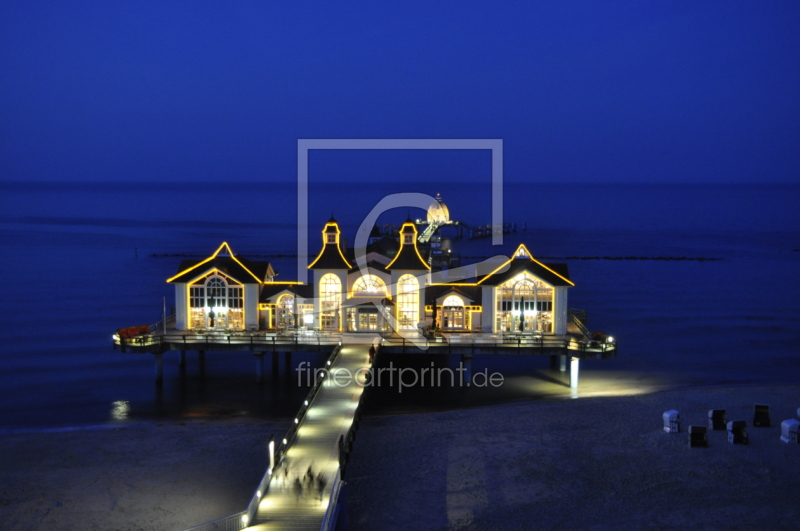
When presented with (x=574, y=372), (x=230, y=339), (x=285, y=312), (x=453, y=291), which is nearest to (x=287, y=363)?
(x=285, y=312)

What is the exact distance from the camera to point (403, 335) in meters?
42.8

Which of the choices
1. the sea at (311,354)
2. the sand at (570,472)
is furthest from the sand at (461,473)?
the sea at (311,354)

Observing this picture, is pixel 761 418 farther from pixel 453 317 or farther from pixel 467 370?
pixel 453 317

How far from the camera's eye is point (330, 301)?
4438 centimetres

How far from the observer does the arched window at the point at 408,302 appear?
145 feet

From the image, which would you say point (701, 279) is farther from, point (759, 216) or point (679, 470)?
point (759, 216)

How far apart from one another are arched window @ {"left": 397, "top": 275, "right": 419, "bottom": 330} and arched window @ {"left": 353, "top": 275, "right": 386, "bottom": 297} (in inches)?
35.4

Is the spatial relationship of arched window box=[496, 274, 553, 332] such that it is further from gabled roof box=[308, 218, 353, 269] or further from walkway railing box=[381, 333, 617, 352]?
gabled roof box=[308, 218, 353, 269]

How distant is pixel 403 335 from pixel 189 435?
13.0 metres

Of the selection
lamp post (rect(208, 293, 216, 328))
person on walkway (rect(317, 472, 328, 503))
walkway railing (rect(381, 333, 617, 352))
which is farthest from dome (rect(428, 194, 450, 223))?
person on walkway (rect(317, 472, 328, 503))

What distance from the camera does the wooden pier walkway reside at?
73.8ft

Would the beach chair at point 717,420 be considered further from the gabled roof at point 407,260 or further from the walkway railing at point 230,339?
the walkway railing at point 230,339

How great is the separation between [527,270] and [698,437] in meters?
14.7

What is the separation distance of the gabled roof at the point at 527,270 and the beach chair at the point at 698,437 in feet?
44.5
